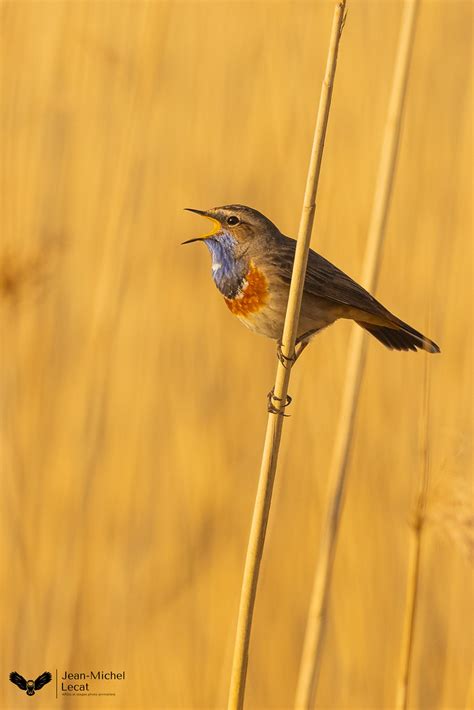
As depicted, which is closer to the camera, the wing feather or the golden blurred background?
the wing feather

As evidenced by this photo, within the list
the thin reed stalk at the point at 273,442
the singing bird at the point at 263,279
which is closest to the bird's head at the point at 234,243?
the singing bird at the point at 263,279

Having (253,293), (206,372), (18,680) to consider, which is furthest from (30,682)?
(206,372)

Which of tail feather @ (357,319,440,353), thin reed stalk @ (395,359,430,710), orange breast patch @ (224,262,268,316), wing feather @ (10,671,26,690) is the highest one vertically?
orange breast patch @ (224,262,268,316)

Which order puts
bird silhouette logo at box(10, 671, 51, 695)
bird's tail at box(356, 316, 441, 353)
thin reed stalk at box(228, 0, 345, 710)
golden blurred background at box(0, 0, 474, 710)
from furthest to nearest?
golden blurred background at box(0, 0, 474, 710), bird silhouette logo at box(10, 671, 51, 695), bird's tail at box(356, 316, 441, 353), thin reed stalk at box(228, 0, 345, 710)

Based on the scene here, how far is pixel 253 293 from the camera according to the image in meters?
2.26

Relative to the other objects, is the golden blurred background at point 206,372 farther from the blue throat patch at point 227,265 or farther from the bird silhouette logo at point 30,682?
the blue throat patch at point 227,265

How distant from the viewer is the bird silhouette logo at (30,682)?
2566 millimetres

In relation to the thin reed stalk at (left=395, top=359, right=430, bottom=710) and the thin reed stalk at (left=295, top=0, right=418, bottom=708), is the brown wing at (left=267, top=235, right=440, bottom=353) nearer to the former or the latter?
the thin reed stalk at (left=295, top=0, right=418, bottom=708)

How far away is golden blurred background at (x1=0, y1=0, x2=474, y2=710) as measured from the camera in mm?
2916

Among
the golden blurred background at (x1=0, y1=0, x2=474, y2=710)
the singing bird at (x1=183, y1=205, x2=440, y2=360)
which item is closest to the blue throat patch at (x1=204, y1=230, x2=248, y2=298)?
the singing bird at (x1=183, y1=205, x2=440, y2=360)

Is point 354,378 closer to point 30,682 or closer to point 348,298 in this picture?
point 348,298

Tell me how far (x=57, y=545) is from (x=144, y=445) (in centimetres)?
53

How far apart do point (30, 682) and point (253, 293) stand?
129cm

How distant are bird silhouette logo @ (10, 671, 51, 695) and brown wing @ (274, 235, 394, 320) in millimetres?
1336
